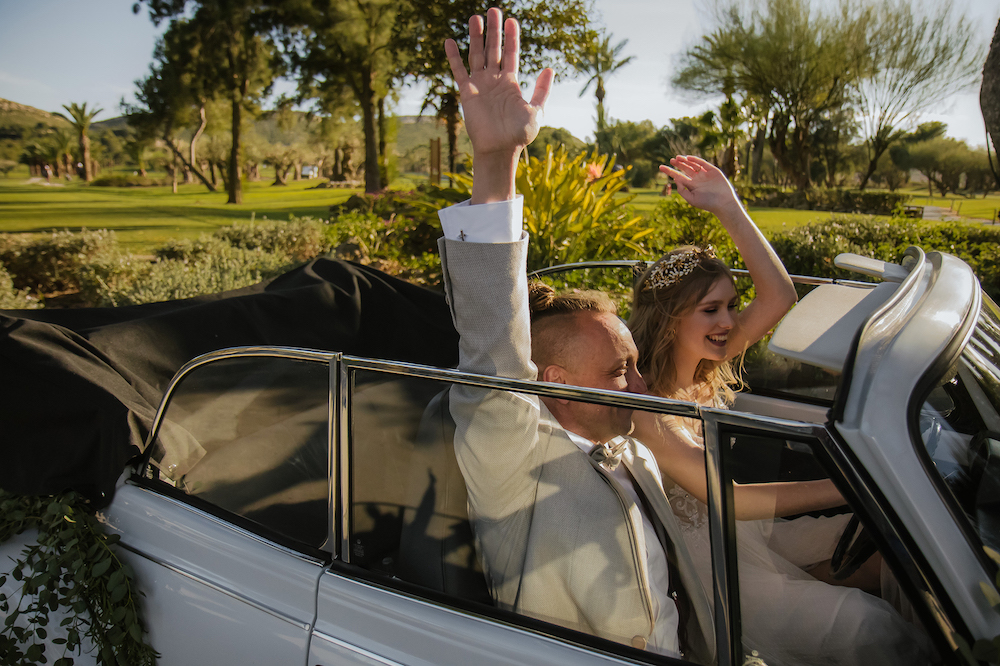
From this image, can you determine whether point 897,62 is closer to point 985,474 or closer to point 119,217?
point 119,217

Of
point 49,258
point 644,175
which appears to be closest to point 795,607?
point 49,258

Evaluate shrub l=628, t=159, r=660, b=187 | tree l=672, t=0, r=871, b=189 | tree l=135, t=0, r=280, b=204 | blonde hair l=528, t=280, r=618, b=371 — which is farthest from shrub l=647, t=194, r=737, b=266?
shrub l=628, t=159, r=660, b=187

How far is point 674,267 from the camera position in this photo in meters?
2.24

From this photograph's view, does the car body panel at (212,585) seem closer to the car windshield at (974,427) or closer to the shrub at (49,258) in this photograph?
the car windshield at (974,427)

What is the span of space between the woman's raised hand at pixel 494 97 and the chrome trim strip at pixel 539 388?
1.56ft

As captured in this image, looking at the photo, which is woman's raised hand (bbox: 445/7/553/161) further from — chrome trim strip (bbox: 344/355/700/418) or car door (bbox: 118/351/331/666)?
car door (bbox: 118/351/331/666)

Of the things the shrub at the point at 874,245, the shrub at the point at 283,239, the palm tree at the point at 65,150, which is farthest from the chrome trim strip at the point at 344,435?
the palm tree at the point at 65,150

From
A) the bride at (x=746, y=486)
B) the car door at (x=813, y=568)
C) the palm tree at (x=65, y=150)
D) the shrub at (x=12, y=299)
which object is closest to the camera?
the car door at (x=813, y=568)

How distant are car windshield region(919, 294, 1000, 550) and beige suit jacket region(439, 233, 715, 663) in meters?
0.48

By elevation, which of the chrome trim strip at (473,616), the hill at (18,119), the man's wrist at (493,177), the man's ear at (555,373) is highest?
the hill at (18,119)

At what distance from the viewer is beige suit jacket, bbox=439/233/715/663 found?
119 centimetres

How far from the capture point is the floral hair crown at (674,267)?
7.26 ft

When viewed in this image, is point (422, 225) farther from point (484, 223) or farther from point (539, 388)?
point (539, 388)

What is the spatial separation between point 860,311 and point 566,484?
719 millimetres
